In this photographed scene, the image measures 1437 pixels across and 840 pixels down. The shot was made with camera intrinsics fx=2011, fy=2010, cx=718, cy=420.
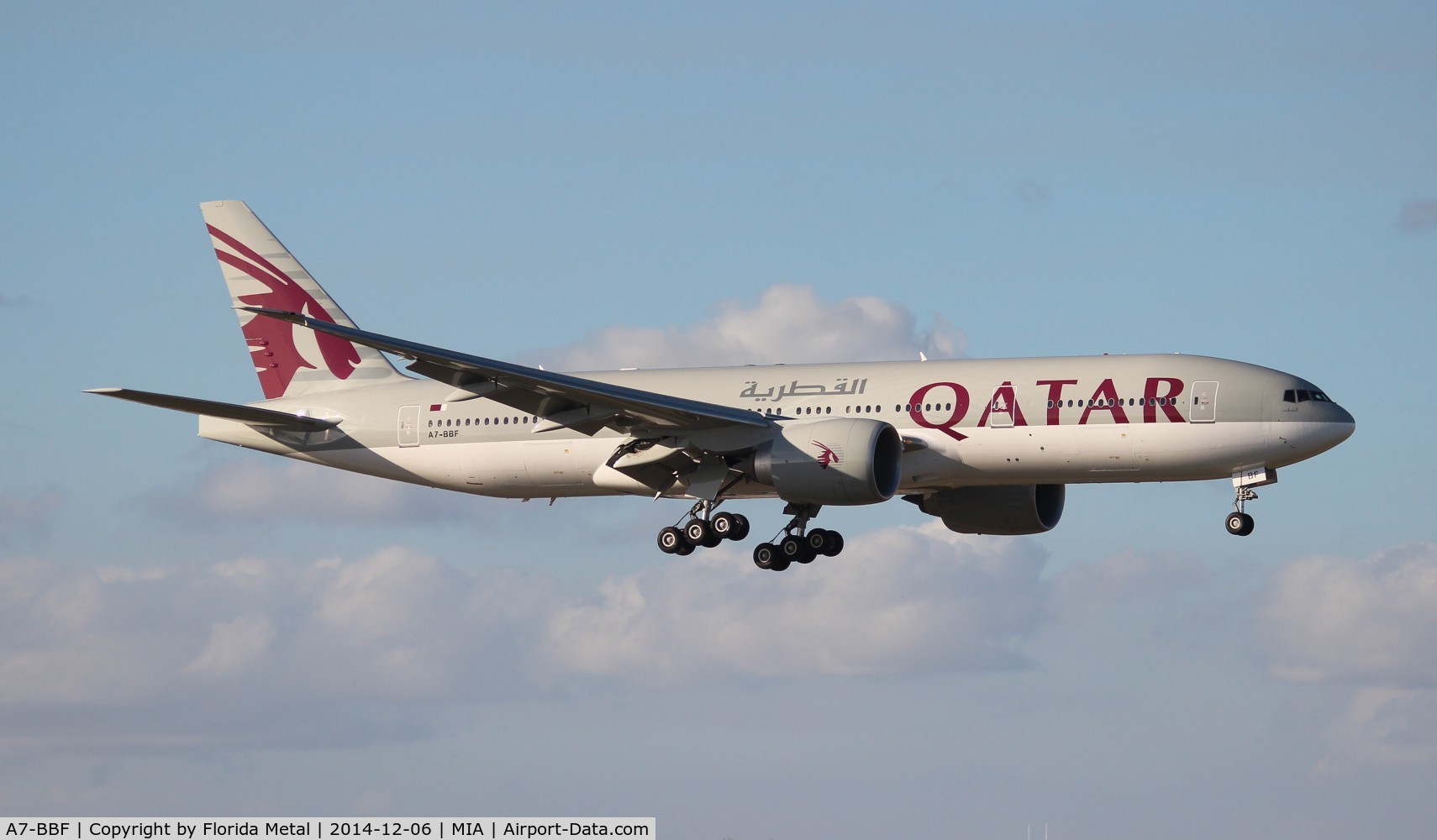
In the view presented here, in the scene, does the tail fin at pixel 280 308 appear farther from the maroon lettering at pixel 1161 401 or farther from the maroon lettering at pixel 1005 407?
the maroon lettering at pixel 1161 401

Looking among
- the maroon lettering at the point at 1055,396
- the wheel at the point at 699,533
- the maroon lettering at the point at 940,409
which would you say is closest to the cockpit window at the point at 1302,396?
the maroon lettering at the point at 1055,396

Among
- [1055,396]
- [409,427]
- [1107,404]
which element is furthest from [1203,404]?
[409,427]

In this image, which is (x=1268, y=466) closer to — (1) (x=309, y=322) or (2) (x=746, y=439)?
(2) (x=746, y=439)

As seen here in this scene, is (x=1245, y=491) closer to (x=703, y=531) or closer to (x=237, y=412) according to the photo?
(x=703, y=531)

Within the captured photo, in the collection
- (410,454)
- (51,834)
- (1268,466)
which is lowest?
(51,834)

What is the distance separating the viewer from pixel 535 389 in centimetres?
5138

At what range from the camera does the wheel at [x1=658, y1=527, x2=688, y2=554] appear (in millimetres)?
54844

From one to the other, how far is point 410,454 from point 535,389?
832 centimetres

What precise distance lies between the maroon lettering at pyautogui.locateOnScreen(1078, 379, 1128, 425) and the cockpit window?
4059 mm

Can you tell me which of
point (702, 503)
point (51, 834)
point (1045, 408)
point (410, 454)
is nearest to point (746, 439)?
point (702, 503)

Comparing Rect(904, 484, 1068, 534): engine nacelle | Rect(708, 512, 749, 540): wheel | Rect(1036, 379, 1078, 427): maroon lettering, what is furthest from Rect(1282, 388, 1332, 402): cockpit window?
Rect(708, 512, 749, 540): wheel

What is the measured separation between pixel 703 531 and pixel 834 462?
227 inches

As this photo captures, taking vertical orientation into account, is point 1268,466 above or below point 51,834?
above

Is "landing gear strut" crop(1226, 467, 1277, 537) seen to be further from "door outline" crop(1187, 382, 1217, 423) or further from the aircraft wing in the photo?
the aircraft wing
